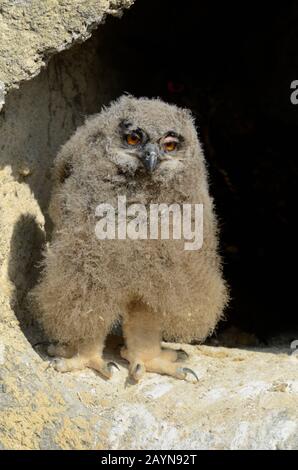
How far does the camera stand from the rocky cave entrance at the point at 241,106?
16.6 ft

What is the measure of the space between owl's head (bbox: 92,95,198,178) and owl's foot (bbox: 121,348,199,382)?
2.64 feet

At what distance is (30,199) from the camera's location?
12.2ft

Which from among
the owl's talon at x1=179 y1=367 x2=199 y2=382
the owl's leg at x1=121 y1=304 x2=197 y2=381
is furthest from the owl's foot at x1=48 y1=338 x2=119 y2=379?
the owl's talon at x1=179 y1=367 x2=199 y2=382

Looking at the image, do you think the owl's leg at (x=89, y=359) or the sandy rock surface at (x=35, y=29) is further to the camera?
the owl's leg at (x=89, y=359)

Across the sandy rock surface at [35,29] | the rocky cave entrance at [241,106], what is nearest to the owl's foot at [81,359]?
the sandy rock surface at [35,29]

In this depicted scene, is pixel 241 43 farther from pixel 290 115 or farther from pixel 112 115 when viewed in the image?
pixel 112 115

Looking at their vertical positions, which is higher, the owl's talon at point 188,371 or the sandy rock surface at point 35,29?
the sandy rock surface at point 35,29

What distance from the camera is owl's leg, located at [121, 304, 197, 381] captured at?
11.1 ft

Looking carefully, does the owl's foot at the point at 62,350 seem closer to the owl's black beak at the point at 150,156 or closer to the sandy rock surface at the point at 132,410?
the sandy rock surface at the point at 132,410

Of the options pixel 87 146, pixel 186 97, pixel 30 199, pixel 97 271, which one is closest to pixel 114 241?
pixel 97 271

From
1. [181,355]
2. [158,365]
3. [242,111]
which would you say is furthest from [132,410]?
[242,111]

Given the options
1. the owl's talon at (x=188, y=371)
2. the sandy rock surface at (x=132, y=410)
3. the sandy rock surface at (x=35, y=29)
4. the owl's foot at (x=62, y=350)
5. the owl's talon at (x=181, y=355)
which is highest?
the sandy rock surface at (x=35, y=29)

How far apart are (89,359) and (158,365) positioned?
0.97 ft

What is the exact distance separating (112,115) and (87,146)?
0.16m
